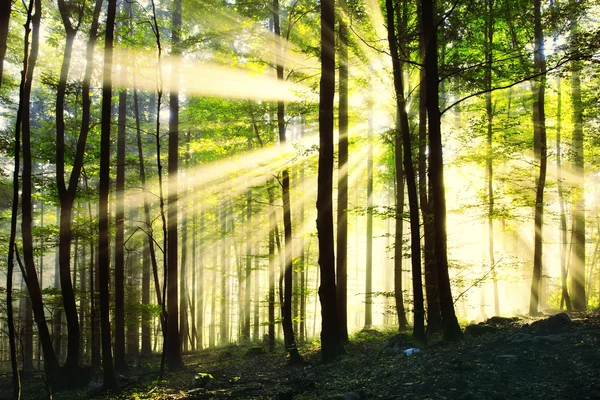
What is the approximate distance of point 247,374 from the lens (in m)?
11.1

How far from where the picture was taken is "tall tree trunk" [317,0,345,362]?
968 centimetres

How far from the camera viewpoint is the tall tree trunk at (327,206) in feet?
31.8

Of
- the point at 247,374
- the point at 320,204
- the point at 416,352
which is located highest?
the point at 320,204

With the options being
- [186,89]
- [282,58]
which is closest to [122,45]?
[186,89]

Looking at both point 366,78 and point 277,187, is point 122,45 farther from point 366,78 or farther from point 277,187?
point 366,78

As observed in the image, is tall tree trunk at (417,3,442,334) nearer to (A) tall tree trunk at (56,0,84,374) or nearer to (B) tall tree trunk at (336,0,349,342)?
(B) tall tree trunk at (336,0,349,342)

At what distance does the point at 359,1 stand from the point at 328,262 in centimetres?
793

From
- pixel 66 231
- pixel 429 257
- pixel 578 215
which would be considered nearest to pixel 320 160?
pixel 429 257

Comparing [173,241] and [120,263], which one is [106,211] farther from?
[120,263]

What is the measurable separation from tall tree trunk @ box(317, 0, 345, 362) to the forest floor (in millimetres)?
619

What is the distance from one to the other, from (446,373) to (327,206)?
4708 millimetres

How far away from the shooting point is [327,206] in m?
9.88

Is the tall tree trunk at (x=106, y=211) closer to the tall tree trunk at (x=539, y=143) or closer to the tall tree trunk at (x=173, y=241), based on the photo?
the tall tree trunk at (x=173, y=241)

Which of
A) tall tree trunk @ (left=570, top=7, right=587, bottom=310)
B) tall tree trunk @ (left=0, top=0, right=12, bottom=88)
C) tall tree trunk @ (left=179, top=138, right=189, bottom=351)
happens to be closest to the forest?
tall tree trunk @ (left=0, top=0, right=12, bottom=88)
